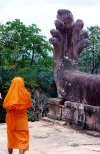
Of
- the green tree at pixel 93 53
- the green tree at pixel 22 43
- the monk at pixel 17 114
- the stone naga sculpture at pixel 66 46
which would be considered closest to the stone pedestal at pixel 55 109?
the stone naga sculpture at pixel 66 46

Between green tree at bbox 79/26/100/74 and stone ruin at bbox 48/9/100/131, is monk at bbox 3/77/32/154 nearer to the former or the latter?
stone ruin at bbox 48/9/100/131

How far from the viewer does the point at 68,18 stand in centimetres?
918

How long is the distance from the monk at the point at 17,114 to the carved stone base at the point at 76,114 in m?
2.20

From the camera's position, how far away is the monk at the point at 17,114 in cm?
547

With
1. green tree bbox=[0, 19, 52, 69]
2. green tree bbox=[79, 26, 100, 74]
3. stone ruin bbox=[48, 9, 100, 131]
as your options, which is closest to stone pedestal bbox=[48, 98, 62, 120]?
stone ruin bbox=[48, 9, 100, 131]

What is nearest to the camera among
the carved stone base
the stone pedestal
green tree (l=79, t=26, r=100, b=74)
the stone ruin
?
the carved stone base

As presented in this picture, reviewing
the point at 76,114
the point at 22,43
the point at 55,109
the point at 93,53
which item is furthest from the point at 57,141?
the point at 93,53

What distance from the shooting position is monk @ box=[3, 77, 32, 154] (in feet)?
18.0

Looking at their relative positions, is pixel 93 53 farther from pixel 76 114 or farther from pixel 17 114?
pixel 17 114

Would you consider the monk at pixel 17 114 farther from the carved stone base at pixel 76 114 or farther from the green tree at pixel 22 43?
the green tree at pixel 22 43

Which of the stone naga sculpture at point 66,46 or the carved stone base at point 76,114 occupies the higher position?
the stone naga sculpture at point 66,46

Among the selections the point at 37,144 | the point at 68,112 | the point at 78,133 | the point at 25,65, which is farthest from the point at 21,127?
the point at 25,65

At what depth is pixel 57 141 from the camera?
23.0 ft

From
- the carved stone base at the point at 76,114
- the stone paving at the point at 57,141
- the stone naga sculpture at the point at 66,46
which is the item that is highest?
the stone naga sculpture at the point at 66,46
